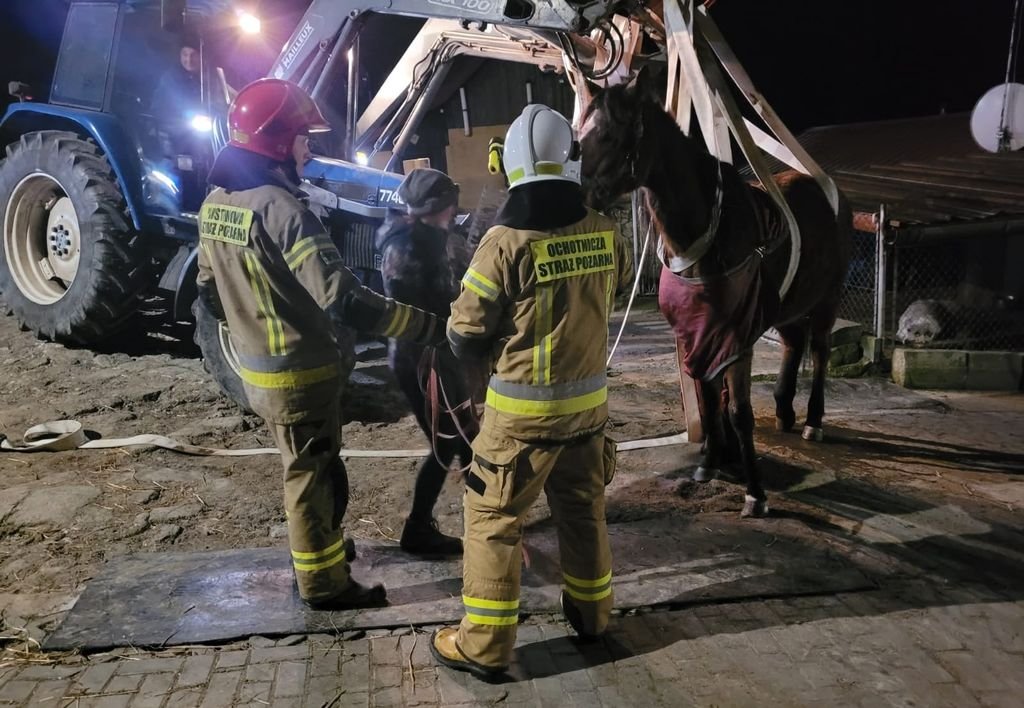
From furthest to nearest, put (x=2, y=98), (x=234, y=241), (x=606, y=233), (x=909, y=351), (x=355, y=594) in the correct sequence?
(x=2, y=98) < (x=909, y=351) < (x=355, y=594) < (x=234, y=241) < (x=606, y=233)

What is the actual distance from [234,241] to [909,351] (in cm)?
612

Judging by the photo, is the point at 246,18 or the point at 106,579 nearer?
the point at 106,579

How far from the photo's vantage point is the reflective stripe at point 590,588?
2.91m

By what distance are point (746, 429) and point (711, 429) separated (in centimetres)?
35

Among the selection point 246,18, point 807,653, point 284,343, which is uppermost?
point 246,18

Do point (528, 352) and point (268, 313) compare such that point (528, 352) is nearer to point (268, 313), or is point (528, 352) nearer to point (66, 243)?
point (268, 313)

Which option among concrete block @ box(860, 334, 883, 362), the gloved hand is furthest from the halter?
concrete block @ box(860, 334, 883, 362)

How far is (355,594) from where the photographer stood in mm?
3260

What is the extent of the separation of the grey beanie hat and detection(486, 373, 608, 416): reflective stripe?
3.52 ft

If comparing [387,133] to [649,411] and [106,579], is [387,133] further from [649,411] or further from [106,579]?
[106,579]

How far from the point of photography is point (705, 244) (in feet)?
13.3

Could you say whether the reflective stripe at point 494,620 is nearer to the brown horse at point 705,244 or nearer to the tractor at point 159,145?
the brown horse at point 705,244

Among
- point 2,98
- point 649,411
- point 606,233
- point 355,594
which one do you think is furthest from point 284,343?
point 2,98

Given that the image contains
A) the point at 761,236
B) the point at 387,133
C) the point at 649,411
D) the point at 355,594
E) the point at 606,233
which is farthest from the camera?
the point at 387,133
